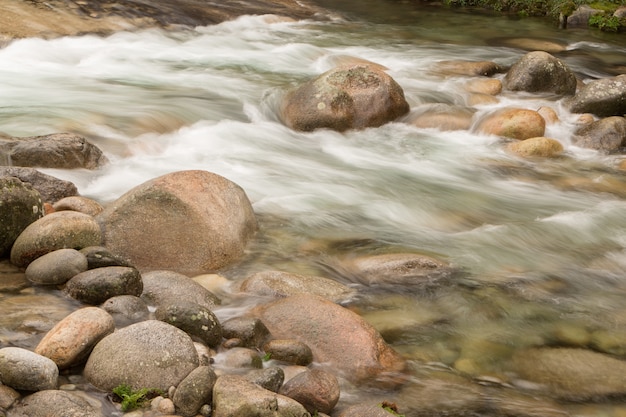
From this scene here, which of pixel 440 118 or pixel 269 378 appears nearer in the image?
pixel 269 378

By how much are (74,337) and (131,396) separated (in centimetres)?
51

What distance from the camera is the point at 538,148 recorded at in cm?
980

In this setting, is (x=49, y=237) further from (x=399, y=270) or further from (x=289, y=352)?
(x=399, y=270)

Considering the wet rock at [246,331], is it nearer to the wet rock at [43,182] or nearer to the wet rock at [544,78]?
the wet rock at [43,182]

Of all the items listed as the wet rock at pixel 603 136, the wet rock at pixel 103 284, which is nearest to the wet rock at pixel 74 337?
the wet rock at pixel 103 284

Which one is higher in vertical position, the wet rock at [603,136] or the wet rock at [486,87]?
the wet rock at [486,87]

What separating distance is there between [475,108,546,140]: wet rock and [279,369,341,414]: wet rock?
6.77 metres

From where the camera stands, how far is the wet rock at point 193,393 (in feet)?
12.9

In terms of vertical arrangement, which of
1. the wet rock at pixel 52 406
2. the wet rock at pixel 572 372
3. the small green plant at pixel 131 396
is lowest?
the wet rock at pixel 572 372

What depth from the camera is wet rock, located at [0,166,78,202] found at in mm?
6473

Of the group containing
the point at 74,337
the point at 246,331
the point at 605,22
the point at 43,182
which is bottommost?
the point at 246,331

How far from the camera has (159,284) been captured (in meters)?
5.25

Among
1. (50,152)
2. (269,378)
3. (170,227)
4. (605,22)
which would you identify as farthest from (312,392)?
(605,22)

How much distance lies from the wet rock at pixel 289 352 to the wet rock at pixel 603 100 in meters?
7.94
